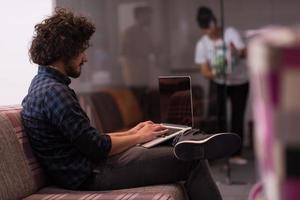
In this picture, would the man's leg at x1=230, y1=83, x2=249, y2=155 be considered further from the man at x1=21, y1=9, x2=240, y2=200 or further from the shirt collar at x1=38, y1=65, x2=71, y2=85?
the shirt collar at x1=38, y1=65, x2=71, y2=85

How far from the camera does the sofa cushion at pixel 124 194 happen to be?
5.74 feet

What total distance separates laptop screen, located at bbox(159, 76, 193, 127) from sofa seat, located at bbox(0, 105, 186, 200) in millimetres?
358

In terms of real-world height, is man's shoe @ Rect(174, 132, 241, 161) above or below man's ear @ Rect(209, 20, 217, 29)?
below

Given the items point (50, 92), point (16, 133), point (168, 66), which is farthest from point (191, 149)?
point (168, 66)

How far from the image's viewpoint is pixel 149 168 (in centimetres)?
195

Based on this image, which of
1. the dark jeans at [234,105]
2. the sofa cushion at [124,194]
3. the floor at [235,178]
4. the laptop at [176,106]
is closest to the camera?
the sofa cushion at [124,194]

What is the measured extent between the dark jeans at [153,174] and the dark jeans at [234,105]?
2.18m

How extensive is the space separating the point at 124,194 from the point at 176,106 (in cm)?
56

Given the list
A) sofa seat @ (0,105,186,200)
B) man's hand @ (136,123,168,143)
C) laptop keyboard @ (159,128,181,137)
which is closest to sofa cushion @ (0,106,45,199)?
sofa seat @ (0,105,186,200)

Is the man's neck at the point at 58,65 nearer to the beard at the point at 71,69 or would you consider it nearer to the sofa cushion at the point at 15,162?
the beard at the point at 71,69

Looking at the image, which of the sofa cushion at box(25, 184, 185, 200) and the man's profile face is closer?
the sofa cushion at box(25, 184, 185, 200)

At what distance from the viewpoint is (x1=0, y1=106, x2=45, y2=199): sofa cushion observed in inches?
70.9

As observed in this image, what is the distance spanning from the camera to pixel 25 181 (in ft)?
6.19

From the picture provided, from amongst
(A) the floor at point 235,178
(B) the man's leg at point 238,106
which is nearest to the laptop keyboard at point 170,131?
(A) the floor at point 235,178
